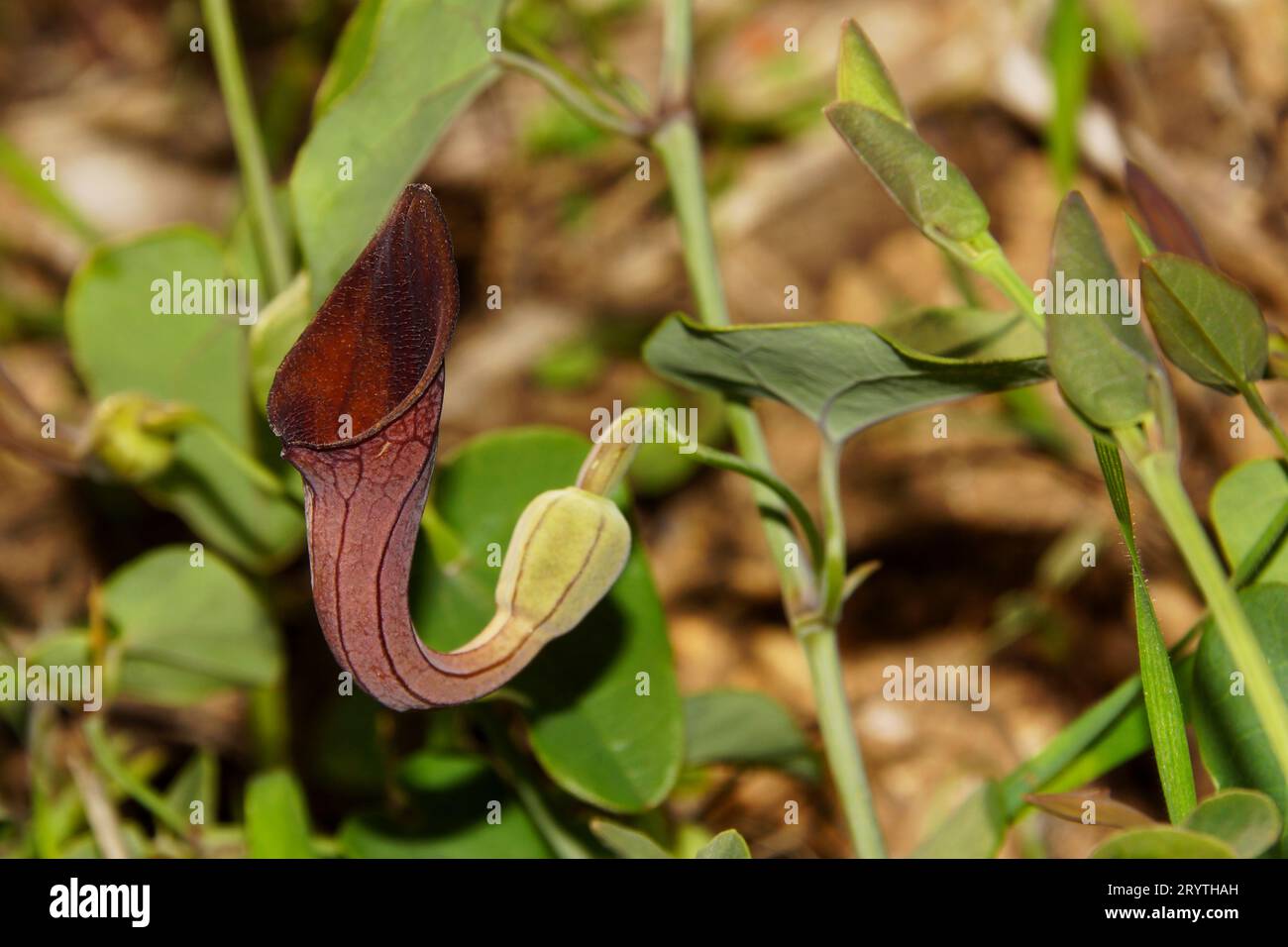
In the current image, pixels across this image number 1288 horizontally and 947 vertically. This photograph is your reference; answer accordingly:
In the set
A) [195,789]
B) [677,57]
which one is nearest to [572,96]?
[677,57]

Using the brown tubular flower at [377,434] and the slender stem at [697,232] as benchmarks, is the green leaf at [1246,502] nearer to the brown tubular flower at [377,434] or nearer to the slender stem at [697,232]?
the slender stem at [697,232]

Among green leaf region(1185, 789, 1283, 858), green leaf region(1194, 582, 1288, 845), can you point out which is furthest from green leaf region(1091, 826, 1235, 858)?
green leaf region(1194, 582, 1288, 845)

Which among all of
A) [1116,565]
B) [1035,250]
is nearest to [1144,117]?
[1035,250]

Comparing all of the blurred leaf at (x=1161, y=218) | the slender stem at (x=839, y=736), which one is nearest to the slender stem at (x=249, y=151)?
the slender stem at (x=839, y=736)

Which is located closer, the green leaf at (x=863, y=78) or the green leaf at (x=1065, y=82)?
the green leaf at (x=863, y=78)

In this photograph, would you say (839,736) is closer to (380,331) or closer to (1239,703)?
(1239,703)

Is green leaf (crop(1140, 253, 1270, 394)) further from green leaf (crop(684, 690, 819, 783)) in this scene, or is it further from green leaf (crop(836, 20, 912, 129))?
green leaf (crop(684, 690, 819, 783))
